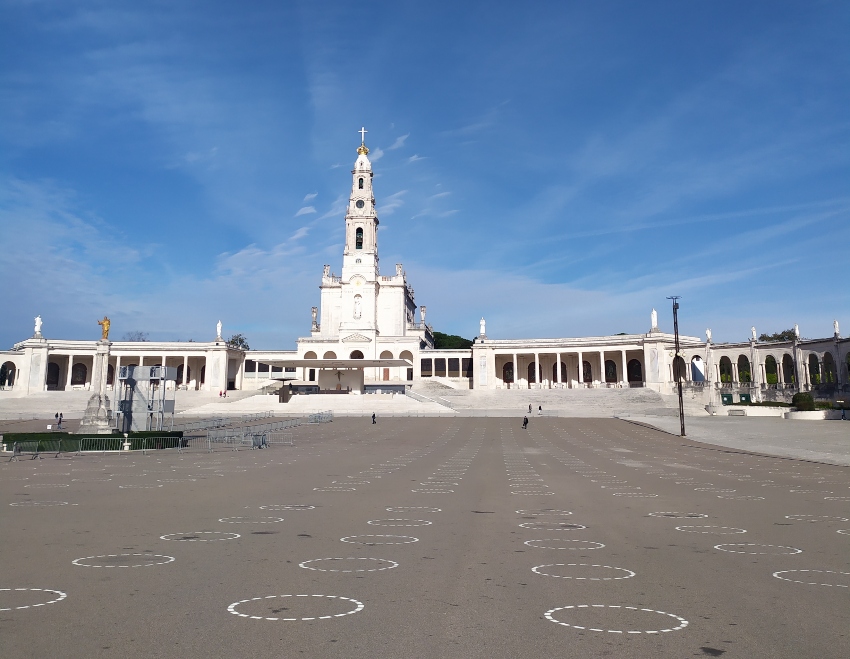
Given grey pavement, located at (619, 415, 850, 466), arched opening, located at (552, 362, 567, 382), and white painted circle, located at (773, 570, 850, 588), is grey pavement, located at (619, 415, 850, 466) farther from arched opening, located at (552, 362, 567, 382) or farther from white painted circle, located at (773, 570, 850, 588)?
arched opening, located at (552, 362, 567, 382)

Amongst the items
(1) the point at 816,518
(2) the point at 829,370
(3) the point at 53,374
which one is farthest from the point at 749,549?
(3) the point at 53,374

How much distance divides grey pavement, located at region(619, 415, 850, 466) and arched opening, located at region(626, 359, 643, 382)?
35.6 meters

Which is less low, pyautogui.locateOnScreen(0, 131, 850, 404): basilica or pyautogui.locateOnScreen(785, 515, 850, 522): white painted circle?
pyautogui.locateOnScreen(0, 131, 850, 404): basilica

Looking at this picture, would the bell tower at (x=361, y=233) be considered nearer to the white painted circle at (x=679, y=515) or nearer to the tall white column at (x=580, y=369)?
→ the tall white column at (x=580, y=369)

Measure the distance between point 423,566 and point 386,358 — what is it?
289 feet

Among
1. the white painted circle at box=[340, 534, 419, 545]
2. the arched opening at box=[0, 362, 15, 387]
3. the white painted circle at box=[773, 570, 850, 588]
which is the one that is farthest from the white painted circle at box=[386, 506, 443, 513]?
the arched opening at box=[0, 362, 15, 387]

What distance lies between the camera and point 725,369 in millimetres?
91562

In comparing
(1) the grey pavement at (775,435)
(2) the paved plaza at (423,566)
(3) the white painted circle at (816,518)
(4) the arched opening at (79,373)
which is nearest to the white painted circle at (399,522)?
(2) the paved plaza at (423,566)

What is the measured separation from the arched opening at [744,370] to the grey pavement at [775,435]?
38216mm

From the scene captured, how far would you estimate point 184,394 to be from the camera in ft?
248

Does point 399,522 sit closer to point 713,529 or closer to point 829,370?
point 713,529

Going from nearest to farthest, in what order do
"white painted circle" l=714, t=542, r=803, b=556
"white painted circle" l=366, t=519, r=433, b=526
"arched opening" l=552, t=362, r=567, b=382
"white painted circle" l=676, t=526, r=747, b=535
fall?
"white painted circle" l=714, t=542, r=803, b=556, "white painted circle" l=676, t=526, r=747, b=535, "white painted circle" l=366, t=519, r=433, b=526, "arched opening" l=552, t=362, r=567, b=382

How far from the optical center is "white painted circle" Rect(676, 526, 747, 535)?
36.4 ft

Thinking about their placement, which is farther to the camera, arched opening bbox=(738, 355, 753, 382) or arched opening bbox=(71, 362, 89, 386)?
arched opening bbox=(71, 362, 89, 386)
